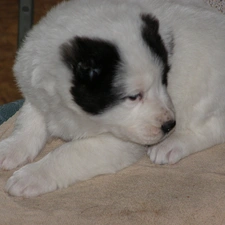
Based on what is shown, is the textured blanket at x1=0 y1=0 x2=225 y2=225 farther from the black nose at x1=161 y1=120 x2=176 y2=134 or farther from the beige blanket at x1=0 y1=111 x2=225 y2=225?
the black nose at x1=161 y1=120 x2=176 y2=134

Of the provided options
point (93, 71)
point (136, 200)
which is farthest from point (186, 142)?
point (93, 71)

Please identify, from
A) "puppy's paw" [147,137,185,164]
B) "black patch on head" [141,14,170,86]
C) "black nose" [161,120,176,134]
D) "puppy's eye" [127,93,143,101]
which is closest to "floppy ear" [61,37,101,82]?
"puppy's eye" [127,93,143,101]

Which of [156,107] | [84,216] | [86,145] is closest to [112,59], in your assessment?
[156,107]

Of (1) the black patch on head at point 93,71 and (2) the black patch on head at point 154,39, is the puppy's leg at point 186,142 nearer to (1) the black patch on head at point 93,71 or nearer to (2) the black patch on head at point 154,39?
(2) the black patch on head at point 154,39

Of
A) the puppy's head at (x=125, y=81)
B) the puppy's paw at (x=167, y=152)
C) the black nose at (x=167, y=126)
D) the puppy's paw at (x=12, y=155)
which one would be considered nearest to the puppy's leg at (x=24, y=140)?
the puppy's paw at (x=12, y=155)

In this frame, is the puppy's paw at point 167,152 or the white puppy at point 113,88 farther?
the puppy's paw at point 167,152

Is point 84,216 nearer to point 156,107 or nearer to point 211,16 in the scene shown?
point 156,107
